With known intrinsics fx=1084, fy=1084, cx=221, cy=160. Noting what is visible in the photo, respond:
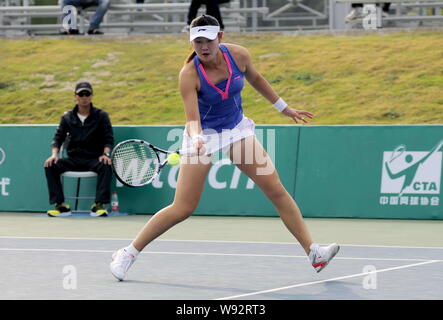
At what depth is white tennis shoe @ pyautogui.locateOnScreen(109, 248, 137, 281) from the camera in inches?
291

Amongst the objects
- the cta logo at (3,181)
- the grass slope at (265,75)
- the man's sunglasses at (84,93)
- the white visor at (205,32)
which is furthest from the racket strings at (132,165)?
the white visor at (205,32)

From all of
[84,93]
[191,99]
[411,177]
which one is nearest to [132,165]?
[84,93]

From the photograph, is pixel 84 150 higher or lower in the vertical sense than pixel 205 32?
lower

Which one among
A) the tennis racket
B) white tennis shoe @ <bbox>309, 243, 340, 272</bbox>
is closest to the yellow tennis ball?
white tennis shoe @ <bbox>309, 243, 340, 272</bbox>

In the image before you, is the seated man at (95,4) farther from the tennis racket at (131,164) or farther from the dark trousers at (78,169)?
the tennis racket at (131,164)

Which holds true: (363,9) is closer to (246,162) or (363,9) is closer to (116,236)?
(116,236)

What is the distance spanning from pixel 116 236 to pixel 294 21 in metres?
14.3

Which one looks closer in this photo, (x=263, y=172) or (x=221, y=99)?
(x=221, y=99)

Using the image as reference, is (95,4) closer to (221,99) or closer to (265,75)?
(265,75)

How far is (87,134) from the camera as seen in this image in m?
12.7

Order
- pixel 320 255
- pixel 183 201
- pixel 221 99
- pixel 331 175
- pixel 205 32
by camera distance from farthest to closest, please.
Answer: pixel 331 175
pixel 320 255
pixel 183 201
pixel 221 99
pixel 205 32

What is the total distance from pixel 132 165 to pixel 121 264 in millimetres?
4360

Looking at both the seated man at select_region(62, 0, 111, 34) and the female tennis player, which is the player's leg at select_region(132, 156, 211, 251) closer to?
the female tennis player

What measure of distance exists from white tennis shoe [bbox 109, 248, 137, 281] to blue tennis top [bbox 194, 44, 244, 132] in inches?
40.9
